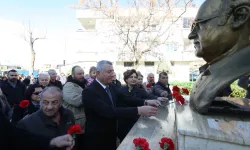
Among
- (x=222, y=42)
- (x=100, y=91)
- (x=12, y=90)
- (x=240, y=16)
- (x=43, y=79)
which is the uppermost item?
(x=240, y=16)

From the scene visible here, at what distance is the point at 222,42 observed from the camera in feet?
7.41

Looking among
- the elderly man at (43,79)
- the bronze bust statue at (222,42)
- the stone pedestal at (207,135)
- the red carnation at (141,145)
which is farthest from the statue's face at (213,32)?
the elderly man at (43,79)

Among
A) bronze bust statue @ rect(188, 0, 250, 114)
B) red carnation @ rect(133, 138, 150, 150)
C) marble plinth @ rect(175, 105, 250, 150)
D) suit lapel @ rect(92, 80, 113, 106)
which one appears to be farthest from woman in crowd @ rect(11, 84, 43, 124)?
marble plinth @ rect(175, 105, 250, 150)

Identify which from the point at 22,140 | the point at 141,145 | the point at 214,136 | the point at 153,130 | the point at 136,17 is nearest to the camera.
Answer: the point at 214,136

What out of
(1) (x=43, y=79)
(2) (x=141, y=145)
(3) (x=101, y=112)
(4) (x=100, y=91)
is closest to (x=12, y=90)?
(1) (x=43, y=79)

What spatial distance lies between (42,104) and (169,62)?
23098mm

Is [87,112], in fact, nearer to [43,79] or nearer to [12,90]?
Result: [43,79]

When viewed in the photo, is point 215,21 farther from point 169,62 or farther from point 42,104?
point 169,62

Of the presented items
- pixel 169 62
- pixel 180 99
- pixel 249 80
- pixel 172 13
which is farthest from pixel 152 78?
pixel 169 62

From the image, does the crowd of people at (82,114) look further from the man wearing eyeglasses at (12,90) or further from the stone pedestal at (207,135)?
the man wearing eyeglasses at (12,90)

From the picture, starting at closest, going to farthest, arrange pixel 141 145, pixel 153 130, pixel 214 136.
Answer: pixel 214 136 < pixel 141 145 < pixel 153 130

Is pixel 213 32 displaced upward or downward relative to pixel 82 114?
upward

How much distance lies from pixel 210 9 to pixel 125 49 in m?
13.4

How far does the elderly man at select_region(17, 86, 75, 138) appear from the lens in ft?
7.63
